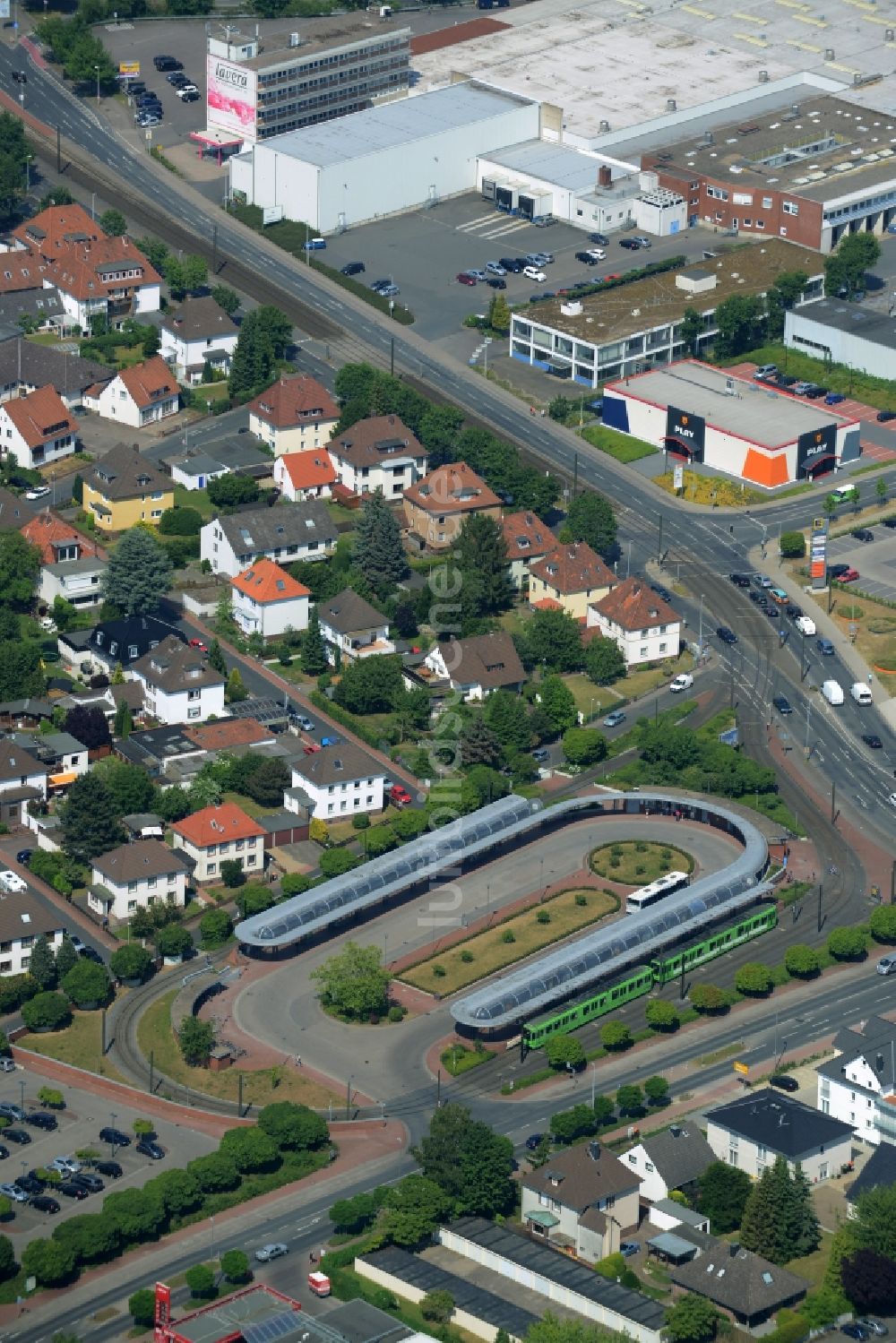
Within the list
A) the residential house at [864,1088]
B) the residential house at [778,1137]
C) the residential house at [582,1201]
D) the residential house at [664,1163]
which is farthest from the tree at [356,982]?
the residential house at [864,1088]

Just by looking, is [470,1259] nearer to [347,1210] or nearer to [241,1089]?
[347,1210]

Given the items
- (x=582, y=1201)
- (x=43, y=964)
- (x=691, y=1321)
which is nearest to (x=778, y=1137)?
(x=582, y=1201)

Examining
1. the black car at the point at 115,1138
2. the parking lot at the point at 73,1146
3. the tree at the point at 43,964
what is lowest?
the parking lot at the point at 73,1146

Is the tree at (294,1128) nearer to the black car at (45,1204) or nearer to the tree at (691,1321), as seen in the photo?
the black car at (45,1204)

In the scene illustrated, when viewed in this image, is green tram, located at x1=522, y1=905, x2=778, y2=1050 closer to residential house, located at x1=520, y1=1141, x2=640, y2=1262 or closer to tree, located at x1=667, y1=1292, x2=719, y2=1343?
residential house, located at x1=520, y1=1141, x2=640, y2=1262

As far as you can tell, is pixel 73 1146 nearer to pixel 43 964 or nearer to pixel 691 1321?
pixel 43 964

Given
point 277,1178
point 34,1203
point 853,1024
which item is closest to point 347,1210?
point 277,1178
